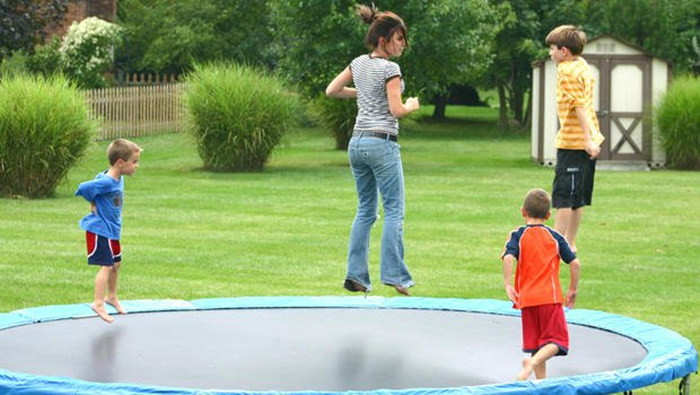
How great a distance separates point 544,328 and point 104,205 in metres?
2.37

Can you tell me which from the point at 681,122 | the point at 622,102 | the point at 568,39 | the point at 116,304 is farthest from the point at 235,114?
the point at 116,304

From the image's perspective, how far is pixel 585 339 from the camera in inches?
259

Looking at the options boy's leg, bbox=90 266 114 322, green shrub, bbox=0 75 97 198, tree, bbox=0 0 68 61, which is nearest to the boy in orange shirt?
boy's leg, bbox=90 266 114 322

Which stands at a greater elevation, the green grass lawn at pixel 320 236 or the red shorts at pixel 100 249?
the red shorts at pixel 100 249

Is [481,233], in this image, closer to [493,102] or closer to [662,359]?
[662,359]

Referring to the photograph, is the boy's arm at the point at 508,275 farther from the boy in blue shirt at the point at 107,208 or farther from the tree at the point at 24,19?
the tree at the point at 24,19

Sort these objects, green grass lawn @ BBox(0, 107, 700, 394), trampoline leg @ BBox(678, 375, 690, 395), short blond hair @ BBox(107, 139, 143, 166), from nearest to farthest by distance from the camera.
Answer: trampoline leg @ BBox(678, 375, 690, 395), short blond hair @ BBox(107, 139, 143, 166), green grass lawn @ BBox(0, 107, 700, 394)

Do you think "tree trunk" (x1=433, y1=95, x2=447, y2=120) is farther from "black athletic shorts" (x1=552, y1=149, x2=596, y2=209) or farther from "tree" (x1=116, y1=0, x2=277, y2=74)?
"black athletic shorts" (x1=552, y1=149, x2=596, y2=209)

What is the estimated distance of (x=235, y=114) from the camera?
18.0m

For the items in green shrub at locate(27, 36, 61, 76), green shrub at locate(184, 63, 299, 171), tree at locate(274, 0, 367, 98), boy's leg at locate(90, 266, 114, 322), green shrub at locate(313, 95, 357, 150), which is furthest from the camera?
green shrub at locate(27, 36, 61, 76)

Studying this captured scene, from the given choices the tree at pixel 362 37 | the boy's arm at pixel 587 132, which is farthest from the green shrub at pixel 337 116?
the boy's arm at pixel 587 132

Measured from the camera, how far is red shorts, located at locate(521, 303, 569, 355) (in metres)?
5.40

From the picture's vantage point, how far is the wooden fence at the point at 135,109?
23641 millimetres

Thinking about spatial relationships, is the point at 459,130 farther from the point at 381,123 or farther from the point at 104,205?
the point at 104,205
